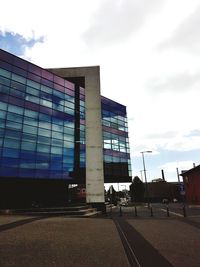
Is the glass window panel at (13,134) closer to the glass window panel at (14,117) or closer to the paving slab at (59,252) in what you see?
the glass window panel at (14,117)

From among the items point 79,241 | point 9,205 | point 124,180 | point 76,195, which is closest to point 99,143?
point 76,195

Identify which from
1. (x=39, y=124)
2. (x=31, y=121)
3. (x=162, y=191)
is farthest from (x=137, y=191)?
(x=31, y=121)

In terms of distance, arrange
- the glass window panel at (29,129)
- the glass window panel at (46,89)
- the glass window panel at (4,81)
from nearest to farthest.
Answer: the glass window panel at (4,81)
the glass window panel at (29,129)
the glass window panel at (46,89)

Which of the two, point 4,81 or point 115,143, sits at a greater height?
point 4,81

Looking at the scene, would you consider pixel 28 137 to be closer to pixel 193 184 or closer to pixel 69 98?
pixel 69 98

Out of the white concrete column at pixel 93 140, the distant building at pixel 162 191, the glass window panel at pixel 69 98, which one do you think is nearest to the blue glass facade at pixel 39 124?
the glass window panel at pixel 69 98

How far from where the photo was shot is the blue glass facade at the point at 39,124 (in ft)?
93.3

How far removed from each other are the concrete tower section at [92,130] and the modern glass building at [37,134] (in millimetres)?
1073

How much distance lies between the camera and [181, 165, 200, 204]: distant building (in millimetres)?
44909

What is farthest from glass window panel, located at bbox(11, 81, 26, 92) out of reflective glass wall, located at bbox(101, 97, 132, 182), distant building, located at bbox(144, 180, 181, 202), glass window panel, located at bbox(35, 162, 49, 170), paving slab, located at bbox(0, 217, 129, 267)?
distant building, located at bbox(144, 180, 181, 202)

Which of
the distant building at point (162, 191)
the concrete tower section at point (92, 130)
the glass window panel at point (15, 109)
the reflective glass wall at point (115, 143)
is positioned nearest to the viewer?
the glass window panel at point (15, 109)

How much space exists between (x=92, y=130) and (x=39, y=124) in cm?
942

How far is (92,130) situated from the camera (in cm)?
3788

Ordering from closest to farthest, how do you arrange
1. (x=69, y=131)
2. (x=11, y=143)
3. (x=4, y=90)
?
1. (x=11, y=143)
2. (x=4, y=90)
3. (x=69, y=131)
